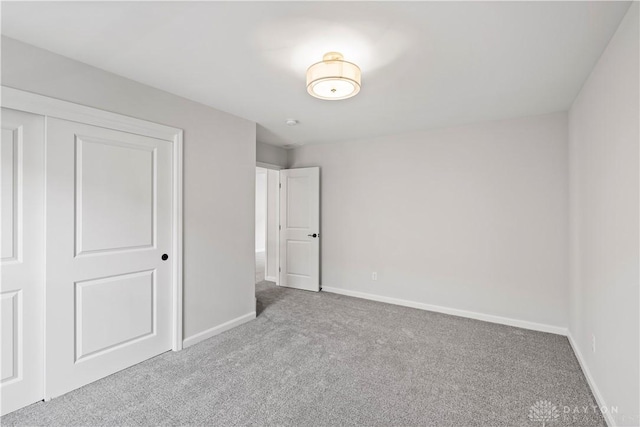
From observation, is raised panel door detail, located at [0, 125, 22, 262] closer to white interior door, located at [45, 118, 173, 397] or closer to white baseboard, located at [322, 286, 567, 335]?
white interior door, located at [45, 118, 173, 397]

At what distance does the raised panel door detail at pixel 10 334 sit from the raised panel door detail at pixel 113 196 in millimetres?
477

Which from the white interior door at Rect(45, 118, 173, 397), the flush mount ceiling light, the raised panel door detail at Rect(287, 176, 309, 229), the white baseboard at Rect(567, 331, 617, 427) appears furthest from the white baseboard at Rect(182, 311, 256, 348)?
the white baseboard at Rect(567, 331, 617, 427)

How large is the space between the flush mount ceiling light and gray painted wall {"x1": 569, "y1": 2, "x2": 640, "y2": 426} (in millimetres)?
1500

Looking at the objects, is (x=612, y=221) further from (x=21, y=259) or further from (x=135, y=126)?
(x=21, y=259)

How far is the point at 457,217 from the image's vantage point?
3.81 m

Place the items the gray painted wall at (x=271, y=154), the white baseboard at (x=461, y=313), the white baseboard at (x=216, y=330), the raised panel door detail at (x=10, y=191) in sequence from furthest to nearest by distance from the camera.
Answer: the gray painted wall at (x=271, y=154), the white baseboard at (x=461, y=313), the white baseboard at (x=216, y=330), the raised panel door detail at (x=10, y=191)

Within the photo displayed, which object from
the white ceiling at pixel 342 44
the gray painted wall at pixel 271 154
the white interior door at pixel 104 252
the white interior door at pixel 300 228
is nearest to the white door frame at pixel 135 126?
the white interior door at pixel 104 252

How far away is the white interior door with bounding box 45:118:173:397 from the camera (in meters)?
2.11

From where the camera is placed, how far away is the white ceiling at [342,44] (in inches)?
63.6

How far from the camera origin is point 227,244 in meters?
3.31

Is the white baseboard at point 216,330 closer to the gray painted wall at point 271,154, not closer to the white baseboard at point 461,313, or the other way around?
the white baseboard at point 461,313

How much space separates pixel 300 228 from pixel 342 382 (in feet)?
9.73

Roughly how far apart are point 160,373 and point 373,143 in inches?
149

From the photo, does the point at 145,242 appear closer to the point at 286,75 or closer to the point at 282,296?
the point at 286,75
